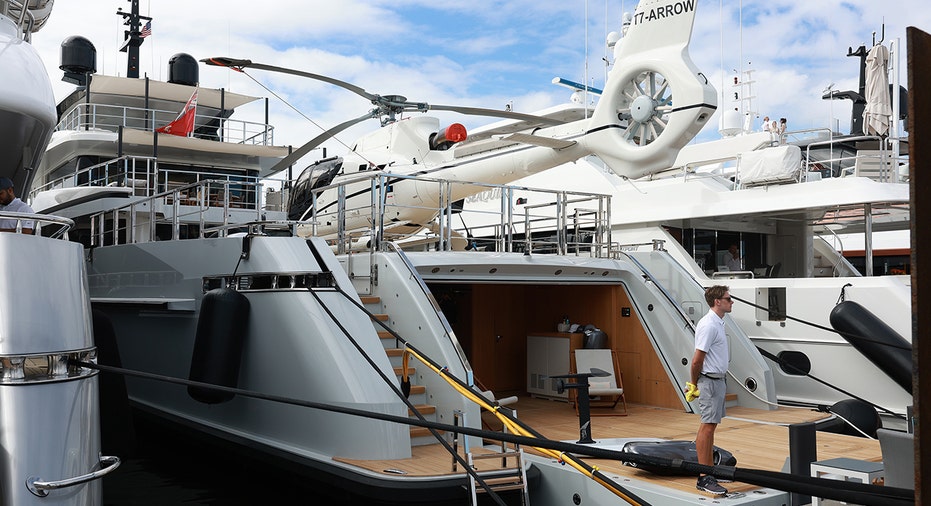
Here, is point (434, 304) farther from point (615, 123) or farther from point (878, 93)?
point (878, 93)

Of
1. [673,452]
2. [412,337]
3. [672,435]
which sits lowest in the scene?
[672,435]

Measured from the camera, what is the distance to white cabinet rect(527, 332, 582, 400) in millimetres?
9953

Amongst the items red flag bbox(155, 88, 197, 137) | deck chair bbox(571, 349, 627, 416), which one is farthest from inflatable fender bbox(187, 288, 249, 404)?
red flag bbox(155, 88, 197, 137)

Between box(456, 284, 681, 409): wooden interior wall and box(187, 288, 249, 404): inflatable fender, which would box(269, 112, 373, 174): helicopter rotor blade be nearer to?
box(456, 284, 681, 409): wooden interior wall

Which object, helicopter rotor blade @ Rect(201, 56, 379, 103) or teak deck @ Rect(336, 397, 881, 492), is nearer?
teak deck @ Rect(336, 397, 881, 492)

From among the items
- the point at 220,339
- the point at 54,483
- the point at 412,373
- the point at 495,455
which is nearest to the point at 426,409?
the point at 412,373

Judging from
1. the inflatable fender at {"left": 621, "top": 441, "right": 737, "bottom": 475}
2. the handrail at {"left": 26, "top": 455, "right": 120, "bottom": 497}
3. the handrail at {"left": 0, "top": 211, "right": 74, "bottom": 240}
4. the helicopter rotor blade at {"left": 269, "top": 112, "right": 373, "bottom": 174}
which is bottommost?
the inflatable fender at {"left": 621, "top": 441, "right": 737, "bottom": 475}

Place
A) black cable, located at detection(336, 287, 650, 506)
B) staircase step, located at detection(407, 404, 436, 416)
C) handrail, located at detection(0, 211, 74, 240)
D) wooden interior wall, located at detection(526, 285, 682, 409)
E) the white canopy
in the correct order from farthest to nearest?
the white canopy
wooden interior wall, located at detection(526, 285, 682, 409)
staircase step, located at detection(407, 404, 436, 416)
black cable, located at detection(336, 287, 650, 506)
handrail, located at detection(0, 211, 74, 240)

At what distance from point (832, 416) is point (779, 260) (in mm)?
4678

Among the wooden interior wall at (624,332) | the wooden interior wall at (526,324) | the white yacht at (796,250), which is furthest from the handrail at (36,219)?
the wooden interior wall at (624,332)

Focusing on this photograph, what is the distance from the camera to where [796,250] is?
42.4ft

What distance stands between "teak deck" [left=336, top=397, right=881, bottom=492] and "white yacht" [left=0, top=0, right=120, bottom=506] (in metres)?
2.32

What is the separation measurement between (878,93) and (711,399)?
8617mm

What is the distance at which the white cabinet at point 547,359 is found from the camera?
392 inches
